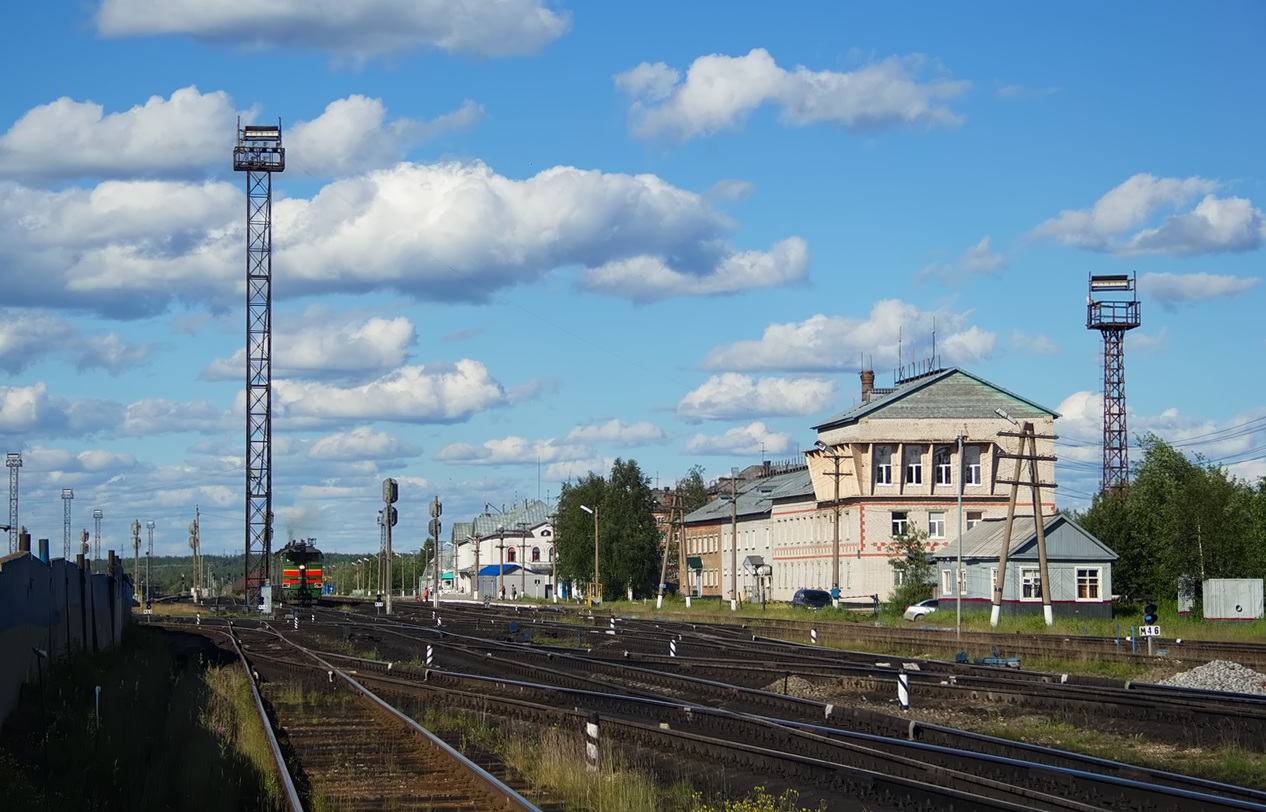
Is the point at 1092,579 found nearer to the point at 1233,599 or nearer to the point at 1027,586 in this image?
the point at 1027,586

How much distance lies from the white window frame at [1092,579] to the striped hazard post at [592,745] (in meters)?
45.4

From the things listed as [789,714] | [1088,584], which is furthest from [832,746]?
[1088,584]

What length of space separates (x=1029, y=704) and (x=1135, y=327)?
7910 cm

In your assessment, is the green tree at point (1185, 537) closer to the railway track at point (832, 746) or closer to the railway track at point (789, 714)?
the railway track at point (789, 714)

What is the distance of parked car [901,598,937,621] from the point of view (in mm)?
58406

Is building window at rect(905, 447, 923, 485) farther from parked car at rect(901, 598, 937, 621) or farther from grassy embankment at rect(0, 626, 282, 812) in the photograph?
grassy embankment at rect(0, 626, 282, 812)

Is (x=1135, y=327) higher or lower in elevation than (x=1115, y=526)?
higher

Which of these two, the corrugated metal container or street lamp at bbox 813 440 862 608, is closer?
the corrugated metal container

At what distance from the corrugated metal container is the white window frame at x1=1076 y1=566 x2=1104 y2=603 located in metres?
6.33

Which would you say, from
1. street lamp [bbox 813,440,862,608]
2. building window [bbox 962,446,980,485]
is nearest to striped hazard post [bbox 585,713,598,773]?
street lamp [bbox 813,440,862,608]

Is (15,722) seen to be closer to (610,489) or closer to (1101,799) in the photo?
(1101,799)

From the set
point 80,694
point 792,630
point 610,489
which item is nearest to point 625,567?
point 610,489

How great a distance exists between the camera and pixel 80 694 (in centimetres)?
2242

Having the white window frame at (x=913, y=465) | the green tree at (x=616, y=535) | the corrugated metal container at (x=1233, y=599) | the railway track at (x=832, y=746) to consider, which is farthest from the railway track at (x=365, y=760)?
the green tree at (x=616, y=535)
